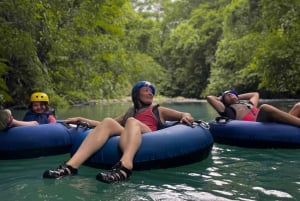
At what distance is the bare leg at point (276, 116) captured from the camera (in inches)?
Answer: 203

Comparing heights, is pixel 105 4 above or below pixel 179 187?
above

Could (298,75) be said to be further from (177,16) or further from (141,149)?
(177,16)

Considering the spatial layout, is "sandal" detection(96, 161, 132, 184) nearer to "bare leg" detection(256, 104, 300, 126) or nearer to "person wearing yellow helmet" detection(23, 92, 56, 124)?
"person wearing yellow helmet" detection(23, 92, 56, 124)

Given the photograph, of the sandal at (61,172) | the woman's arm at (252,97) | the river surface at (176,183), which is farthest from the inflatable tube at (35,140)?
the woman's arm at (252,97)

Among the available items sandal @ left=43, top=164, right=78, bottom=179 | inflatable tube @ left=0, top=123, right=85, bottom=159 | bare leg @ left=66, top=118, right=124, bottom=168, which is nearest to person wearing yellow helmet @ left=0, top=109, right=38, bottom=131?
inflatable tube @ left=0, top=123, right=85, bottom=159

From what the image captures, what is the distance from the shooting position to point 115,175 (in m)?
3.38

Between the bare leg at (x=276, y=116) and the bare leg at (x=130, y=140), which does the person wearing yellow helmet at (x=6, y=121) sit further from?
the bare leg at (x=276, y=116)

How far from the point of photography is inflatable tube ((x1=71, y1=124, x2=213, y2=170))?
12.8 feet

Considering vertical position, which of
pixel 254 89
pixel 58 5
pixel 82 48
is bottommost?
pixel 254 89

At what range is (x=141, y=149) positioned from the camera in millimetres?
3879

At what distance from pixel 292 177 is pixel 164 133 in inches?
49.4

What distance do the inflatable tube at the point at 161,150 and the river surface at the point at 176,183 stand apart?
85 mm

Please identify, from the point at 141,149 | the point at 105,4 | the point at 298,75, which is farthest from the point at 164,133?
the point at 298,75

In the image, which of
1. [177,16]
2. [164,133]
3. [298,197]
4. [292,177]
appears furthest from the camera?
[177,16]
